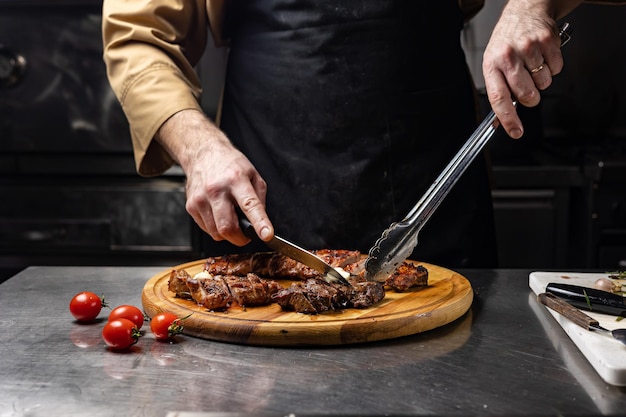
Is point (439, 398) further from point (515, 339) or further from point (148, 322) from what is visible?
point (148, 322)

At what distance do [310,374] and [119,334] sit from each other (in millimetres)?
329

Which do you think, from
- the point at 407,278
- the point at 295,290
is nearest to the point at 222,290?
the point at 295,290

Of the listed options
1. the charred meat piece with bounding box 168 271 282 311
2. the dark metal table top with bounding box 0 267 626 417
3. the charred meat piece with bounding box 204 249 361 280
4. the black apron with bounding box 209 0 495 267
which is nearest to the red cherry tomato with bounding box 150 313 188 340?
the dark metal table top with bounding box 0 267 626 417

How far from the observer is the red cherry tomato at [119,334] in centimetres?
129

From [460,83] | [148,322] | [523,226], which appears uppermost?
[460,83]

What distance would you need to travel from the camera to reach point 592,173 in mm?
3006

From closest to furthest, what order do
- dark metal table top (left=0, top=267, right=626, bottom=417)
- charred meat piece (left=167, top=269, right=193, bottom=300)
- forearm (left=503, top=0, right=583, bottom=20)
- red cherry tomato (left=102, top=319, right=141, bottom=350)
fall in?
dark metal table top (left=0, top=267, right=626, bottom=417) < red cherry tomato (left=102, top=319, right=141, bottom=350) < charred meat piece (left=167, top=269, right=193, bottom=300) < forearm (left=503, top=0, right=583, bottom=20)

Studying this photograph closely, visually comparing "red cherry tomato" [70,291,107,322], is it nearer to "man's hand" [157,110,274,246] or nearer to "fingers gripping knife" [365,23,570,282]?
"man's hand" [157,110,274,246]

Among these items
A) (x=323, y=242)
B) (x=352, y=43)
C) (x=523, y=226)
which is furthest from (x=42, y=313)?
(x=523, y=226)

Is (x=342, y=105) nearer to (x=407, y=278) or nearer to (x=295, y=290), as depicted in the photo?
(x=407, y=278)

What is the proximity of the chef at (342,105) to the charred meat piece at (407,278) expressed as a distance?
44cm

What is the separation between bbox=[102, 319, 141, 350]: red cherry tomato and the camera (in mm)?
1292

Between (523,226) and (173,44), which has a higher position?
(173,44)

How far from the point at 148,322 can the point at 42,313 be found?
0.75ft
